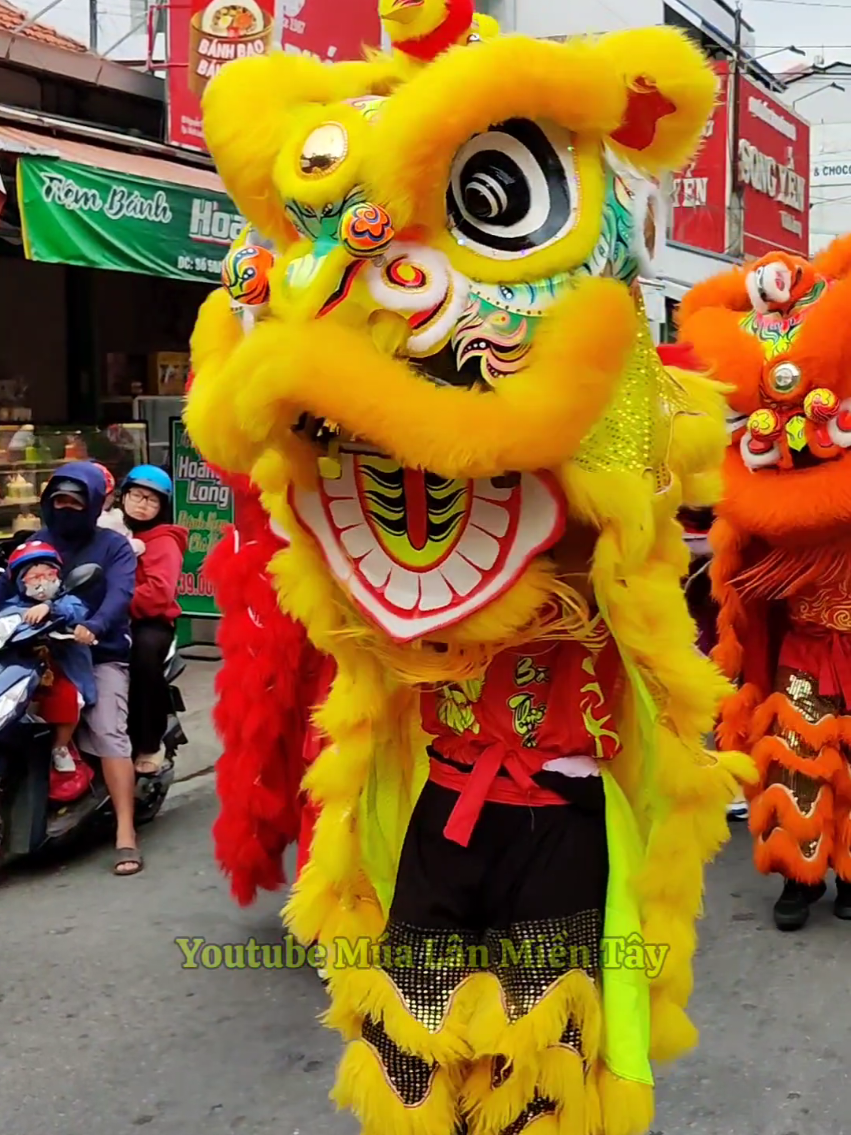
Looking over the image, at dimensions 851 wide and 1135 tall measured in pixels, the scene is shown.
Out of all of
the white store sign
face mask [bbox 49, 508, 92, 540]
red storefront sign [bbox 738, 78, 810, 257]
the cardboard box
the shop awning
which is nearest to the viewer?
face mask [bbox 49, 508, 92, 540]

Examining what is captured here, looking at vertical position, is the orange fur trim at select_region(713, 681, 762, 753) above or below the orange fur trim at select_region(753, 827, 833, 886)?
above

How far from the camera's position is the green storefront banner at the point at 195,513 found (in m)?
8.29

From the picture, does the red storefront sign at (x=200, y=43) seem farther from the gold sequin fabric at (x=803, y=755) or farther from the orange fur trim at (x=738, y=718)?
the gold sequin fabric at (x=803, y=755)

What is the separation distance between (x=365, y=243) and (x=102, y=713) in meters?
3.44

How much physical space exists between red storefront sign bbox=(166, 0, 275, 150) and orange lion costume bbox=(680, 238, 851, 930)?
15.3ft

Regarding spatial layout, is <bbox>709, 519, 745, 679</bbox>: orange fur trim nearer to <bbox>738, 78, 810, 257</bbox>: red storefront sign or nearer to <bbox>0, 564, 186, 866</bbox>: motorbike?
<bbox>0, 564, 186, 866</bbox>: motorbike

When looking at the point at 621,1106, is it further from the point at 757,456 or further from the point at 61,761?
the point at 61,761

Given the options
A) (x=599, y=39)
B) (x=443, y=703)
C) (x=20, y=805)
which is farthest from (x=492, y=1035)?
(x=20, y=805)

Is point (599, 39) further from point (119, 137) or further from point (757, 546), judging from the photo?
point (119, 137)

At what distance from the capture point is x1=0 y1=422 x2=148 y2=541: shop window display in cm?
715

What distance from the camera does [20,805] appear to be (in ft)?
15.5

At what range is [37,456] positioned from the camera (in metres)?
7.41

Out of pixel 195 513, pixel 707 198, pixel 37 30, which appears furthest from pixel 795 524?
pixel 707 198

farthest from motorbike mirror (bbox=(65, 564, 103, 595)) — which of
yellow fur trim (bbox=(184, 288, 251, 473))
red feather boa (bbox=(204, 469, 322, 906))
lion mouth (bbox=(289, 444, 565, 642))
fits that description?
lion mouth (bbox=(289, 444, 565, 642))
